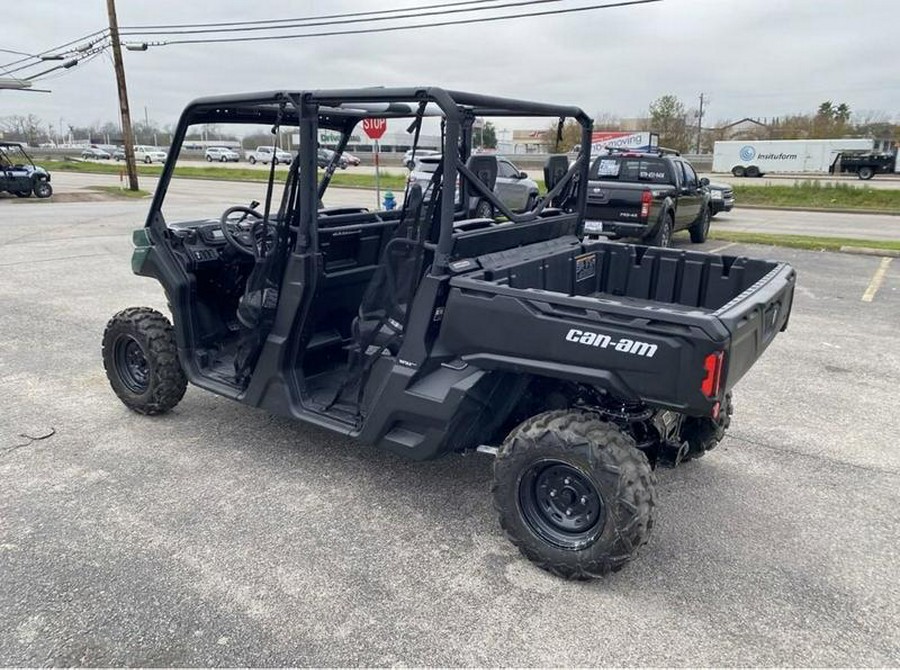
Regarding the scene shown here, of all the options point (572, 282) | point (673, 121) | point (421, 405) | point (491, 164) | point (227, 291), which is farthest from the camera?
point (673, 121)

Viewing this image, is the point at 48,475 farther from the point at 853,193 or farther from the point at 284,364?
the point at 853,193

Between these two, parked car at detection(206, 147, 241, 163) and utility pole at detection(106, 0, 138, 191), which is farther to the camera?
parked car at detection(206, 147, 241, 163)

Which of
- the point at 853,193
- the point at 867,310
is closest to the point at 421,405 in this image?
the point at 867,310

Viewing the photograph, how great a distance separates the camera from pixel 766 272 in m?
3.96

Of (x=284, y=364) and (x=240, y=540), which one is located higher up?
(x=284, y=364)

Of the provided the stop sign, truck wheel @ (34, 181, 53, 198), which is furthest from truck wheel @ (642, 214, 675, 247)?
truck wheel @ (34, 181, 53, 198)

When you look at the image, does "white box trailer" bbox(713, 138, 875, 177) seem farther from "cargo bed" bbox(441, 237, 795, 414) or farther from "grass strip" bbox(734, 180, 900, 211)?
"cargo bed" bbox(441, 237, 795, 414)

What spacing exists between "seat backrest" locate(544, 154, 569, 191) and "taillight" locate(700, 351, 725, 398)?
1.91m

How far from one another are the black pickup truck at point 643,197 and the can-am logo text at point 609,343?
25.1ft

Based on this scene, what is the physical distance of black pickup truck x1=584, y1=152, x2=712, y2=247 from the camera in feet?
37.7

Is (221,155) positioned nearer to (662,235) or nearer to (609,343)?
(662,235)

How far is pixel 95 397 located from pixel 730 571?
4432 mm

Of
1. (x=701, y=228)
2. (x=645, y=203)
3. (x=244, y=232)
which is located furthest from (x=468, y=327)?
(x=701, y=228)

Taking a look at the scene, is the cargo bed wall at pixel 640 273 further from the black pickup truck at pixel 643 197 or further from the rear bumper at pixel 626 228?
the rear bumper at pixel 626 228
